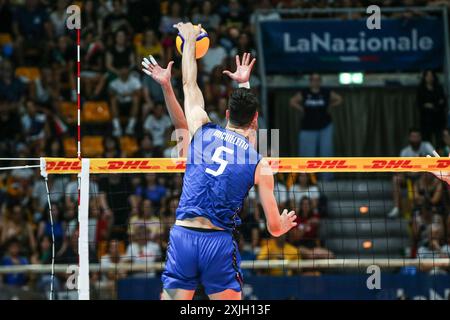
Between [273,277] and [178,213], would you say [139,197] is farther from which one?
[178,213]

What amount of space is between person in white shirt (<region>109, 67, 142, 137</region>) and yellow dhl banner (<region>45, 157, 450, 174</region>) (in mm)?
9531

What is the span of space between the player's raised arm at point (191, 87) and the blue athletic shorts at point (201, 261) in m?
0.92

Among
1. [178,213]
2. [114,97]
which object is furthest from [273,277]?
[178,213]

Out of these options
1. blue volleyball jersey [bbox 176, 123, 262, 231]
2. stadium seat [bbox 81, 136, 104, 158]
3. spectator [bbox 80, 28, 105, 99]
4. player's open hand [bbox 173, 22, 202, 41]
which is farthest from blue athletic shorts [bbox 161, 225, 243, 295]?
spectator [bbox 80, 28, 105, 99]

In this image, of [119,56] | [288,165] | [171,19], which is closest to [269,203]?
[288,165]

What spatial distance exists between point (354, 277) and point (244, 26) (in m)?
7.87

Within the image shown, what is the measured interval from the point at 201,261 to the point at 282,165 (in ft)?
10.1

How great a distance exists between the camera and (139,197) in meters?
18.3

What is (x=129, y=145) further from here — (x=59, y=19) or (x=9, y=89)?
(x=59, y=19)

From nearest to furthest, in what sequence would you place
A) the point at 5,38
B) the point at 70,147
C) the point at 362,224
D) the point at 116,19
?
1. the point at 362,224
2. the point at 70,147
3. the point at 116,19
4. the point at 5,38

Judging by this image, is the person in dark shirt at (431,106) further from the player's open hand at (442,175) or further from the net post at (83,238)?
the net post at (83,238)

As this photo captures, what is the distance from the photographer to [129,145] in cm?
2027

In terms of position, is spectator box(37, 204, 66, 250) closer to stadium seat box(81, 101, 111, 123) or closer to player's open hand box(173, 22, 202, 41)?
stadium seat box(81, 101, 111, 123)

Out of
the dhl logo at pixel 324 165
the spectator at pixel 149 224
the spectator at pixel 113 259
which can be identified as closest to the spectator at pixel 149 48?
the spectator at pixel 149 224
